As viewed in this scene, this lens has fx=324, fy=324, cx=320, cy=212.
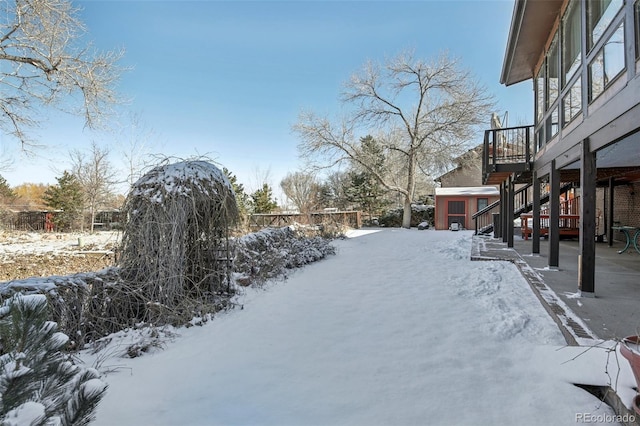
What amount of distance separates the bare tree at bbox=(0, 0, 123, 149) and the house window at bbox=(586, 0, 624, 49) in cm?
994

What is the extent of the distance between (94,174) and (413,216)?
17.7 metres

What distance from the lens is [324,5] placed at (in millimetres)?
8359

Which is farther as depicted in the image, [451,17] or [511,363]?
[451,17]

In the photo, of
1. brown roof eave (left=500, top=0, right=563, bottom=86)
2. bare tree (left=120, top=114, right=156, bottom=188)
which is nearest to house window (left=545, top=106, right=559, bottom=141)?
brown roof eave (left=500, top=0, right=563, bottom=86)

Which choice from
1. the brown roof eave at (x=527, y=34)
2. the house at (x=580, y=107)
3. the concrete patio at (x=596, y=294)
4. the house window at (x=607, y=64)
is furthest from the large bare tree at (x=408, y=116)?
the house window at (x=607, y=64)

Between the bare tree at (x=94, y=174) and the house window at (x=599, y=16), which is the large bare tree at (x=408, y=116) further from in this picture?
the house window at (x=599, y=16)

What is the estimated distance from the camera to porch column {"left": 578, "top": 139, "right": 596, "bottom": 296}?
3.64 metres

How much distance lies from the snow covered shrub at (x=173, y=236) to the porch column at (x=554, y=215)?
4.92 meters

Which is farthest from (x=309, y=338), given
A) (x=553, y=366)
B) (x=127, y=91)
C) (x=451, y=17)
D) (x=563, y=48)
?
(x=451, y=17)

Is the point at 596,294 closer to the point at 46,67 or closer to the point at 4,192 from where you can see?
the point at 46,67

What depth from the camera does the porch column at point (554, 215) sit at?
5031 millimetres

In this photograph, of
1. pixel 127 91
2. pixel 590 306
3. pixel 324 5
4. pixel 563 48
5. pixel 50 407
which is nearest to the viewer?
pixel 50 407

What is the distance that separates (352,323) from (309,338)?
60cm

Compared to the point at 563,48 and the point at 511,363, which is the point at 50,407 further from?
the point at 563,48
